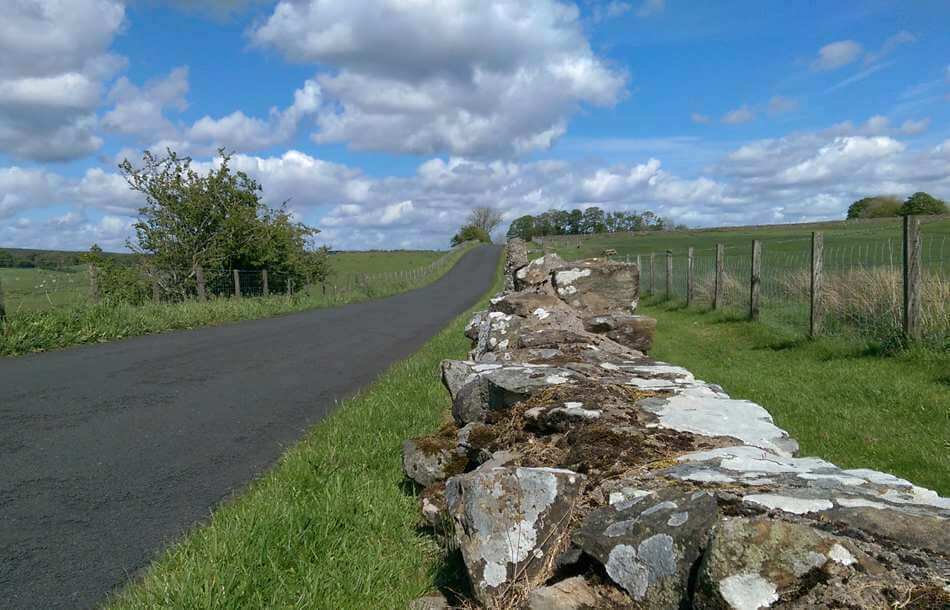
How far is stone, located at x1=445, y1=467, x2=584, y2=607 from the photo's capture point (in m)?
2.97

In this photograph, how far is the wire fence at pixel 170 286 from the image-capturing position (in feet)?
52.9

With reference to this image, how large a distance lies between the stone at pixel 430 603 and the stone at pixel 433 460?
1.09m

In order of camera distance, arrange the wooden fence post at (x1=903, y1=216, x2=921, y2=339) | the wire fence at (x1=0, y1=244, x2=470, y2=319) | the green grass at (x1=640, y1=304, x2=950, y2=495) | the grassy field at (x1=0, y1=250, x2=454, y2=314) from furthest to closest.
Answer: the wire fence at (x1=0, y1=244, x2=470, y2=319), the grassy field at (x1=0, y1=250, x2=454, y2=314), the wooden fence post at (x1=903, y1=216, x2=921, y2=339), the green grass at (x1=640, y1=304, x2=950, y2=495)

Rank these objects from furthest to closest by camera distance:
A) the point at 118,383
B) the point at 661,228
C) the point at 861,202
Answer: the point at 661,228, the point at 861,202, the point at 118,383

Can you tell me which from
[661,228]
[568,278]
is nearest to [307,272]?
[568,278]

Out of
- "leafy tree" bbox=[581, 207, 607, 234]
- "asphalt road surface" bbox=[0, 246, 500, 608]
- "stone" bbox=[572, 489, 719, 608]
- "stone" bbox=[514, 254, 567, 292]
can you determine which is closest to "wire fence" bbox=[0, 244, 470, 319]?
"asphalt road surface" bbox=[0, 246, 500, 608]

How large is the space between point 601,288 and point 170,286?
2172 cm

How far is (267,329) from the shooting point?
17.7 meters

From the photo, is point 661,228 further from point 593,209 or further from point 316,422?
point 316,422

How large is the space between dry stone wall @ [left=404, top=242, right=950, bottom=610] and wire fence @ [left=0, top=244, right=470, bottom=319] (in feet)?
47.2

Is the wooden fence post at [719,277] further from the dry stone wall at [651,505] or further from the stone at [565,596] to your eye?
the stone at [565,596]

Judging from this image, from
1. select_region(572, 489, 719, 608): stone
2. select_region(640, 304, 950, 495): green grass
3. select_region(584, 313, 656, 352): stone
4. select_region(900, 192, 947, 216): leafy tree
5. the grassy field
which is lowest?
select_region(640, 304, 950, 495): green grass

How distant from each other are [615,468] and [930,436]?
4593mm

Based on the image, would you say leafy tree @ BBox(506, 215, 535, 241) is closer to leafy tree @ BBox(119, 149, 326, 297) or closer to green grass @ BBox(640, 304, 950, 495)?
leafy tree @ BBox(119, 149, 326, 297)
